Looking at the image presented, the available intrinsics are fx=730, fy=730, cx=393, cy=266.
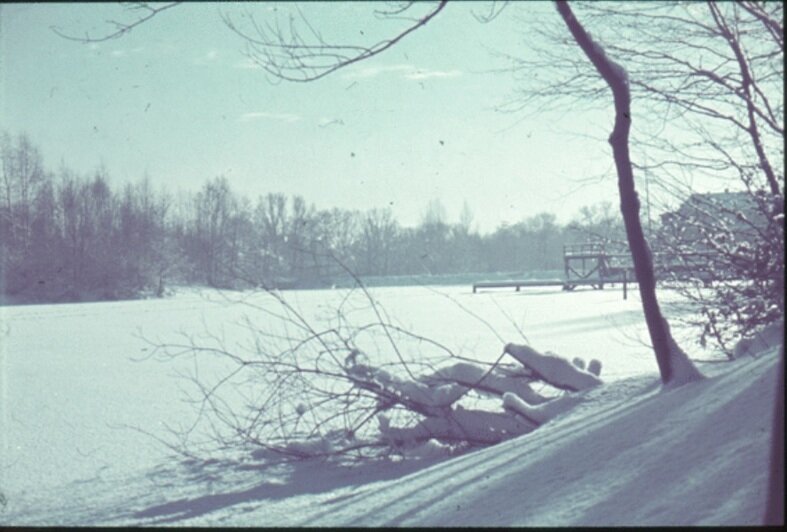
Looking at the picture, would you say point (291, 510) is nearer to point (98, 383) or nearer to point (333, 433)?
point (333, 433)

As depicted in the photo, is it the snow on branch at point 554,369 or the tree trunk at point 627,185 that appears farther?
the snow on branch at point 554,369

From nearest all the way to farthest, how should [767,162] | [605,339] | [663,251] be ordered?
[767,162] → [663,251] → [605,339]

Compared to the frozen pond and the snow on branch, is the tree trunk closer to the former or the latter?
the frozen pond

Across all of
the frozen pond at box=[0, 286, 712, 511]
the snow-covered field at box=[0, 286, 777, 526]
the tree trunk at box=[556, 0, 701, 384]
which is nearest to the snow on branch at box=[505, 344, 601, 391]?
the snow-covered field at box=[0, 286, 777, 526]

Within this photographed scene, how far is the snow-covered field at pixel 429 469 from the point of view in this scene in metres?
2.77

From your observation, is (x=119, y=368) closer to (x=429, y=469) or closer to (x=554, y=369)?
(x=554, y=369)

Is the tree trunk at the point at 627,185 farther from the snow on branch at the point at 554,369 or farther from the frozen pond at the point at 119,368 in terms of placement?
the snow on branch at the point at 554,369

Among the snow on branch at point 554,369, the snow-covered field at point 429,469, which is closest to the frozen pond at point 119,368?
the snow-covered field at point 429,469

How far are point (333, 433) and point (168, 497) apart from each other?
1533 millimetres

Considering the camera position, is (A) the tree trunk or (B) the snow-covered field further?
(A) the tree trunk

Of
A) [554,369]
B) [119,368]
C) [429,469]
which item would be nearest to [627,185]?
[554,369]

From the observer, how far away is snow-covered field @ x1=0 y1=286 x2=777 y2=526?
9.09 ft

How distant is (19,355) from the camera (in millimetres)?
12859

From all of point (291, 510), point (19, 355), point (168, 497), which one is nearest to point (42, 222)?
point (19, 355)
